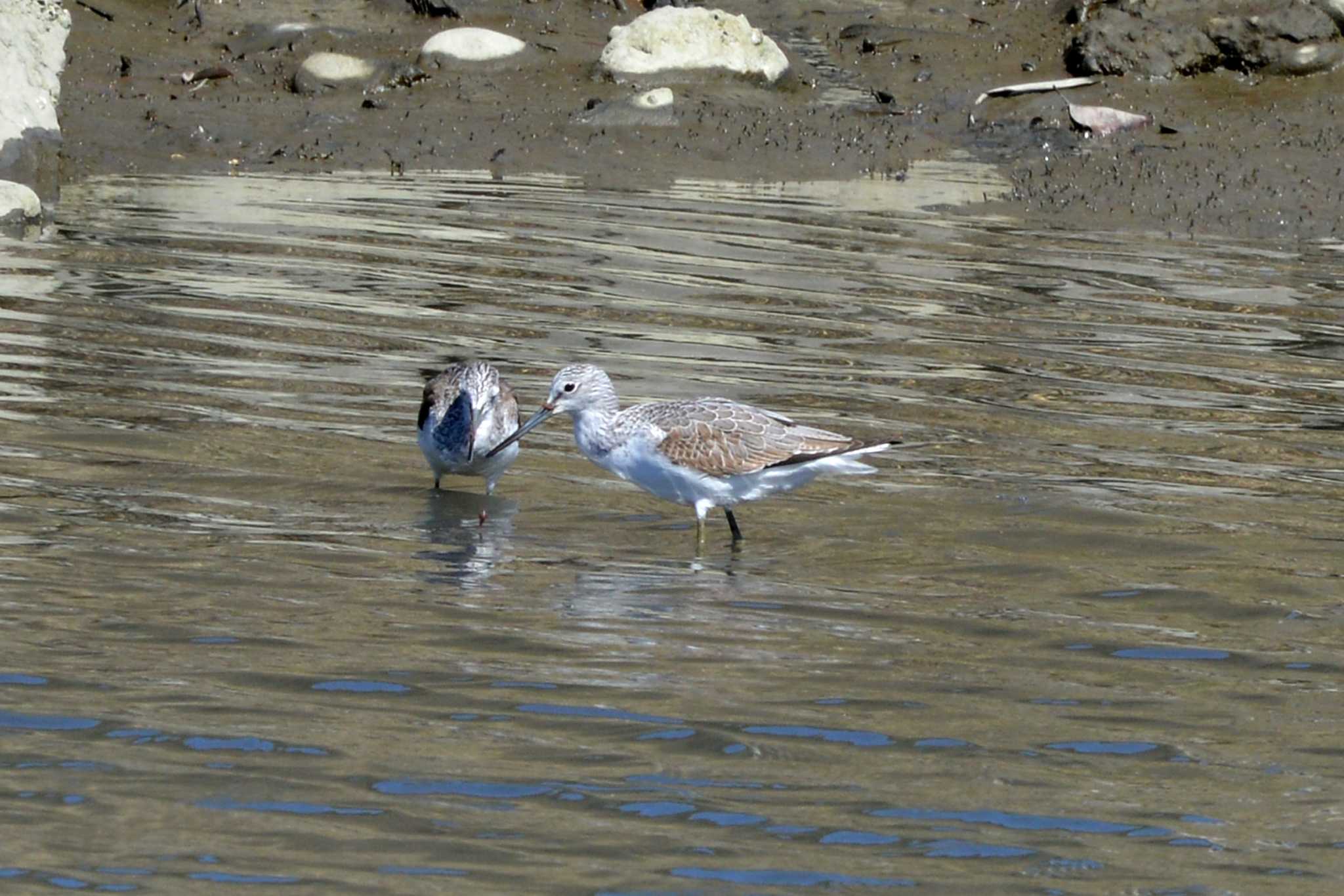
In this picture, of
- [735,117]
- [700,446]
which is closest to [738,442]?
[700,446]

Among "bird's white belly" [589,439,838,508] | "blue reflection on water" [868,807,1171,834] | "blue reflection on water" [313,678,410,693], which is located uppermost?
"bird's white belly" [589,439,838,508]

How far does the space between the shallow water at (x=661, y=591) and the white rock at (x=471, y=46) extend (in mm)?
7129

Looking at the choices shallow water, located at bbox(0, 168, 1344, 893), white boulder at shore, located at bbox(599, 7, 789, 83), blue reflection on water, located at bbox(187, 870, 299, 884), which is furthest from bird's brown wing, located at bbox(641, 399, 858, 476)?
white boulder at shore, located at bbox(599, 7, 789, 83)

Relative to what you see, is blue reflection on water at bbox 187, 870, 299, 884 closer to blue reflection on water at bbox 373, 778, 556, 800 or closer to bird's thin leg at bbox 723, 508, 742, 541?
blue reflection on water at bbox 373, 778, 556, 800

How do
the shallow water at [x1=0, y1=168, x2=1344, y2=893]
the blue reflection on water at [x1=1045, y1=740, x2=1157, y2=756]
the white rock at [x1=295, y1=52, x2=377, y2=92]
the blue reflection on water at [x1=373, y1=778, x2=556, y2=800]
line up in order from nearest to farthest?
the shallow water at [x1=0, y1=168, x2=1344, y2=893] → the blue reflection on water at [x1=373, y1=778, x2=556, y2=800] → the blue reflection on water at [x1=1045, y1=740, x2=1157, y2=756] → the white rock at [x1=295, y1=52, x2=377, y2=92]

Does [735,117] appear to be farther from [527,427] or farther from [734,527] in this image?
[734,527]

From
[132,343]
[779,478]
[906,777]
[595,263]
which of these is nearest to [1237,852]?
[906,777]

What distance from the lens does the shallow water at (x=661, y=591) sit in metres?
5.54

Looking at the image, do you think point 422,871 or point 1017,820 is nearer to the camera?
point 422,871

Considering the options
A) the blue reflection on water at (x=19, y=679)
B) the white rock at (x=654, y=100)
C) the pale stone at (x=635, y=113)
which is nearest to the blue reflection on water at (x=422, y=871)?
the blue reflection on water at (x=19, y=679)

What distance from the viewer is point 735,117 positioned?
71.2ft

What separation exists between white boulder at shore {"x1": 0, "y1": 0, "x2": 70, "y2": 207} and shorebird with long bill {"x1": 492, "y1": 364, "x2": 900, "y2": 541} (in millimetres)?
10577

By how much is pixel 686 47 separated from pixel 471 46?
243cm

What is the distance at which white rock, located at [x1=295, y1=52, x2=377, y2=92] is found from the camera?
21875 millimetres
